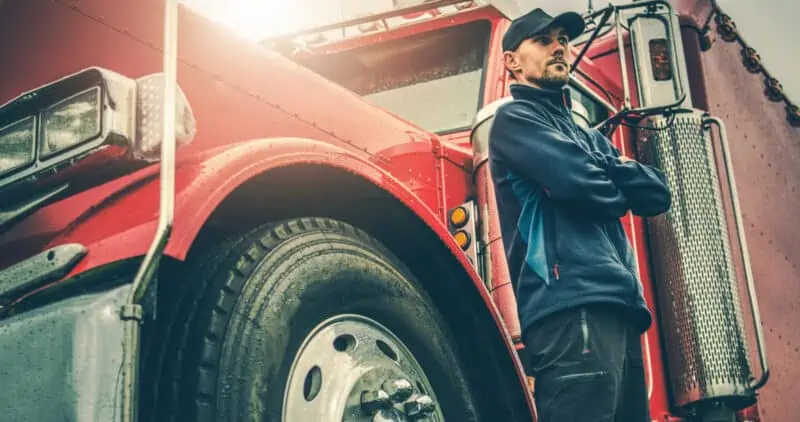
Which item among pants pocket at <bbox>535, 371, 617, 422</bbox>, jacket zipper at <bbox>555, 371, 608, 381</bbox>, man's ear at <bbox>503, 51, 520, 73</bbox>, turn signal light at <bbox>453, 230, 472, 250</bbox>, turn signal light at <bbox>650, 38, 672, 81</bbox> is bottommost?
pants pocket at <bbox>535, 371, 617, 422</bbox>

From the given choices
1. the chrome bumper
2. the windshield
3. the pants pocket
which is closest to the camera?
the chrome bumper

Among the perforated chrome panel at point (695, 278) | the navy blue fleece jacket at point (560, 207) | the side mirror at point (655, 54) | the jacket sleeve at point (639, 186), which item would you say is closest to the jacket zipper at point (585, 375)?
the navy blue fleece jacket at point (560, 207)

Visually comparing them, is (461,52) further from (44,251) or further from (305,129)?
(44,251)

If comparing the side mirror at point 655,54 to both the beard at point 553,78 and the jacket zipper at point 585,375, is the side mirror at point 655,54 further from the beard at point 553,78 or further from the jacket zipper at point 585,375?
the jacket zipper at point 585,375

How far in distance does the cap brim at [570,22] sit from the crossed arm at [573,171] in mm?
295

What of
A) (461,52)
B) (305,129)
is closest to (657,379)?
(461,52)

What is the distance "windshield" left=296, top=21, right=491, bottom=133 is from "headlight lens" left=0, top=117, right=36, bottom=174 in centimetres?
201

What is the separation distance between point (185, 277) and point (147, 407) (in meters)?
0.27

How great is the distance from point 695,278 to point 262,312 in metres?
2.29

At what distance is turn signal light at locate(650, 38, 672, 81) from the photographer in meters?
4.03

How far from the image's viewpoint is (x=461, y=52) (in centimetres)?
400

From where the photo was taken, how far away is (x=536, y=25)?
2.65 metres

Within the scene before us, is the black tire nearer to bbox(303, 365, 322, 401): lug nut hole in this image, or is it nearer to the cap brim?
bbox(303, 365, 322, 401): lug nut hole

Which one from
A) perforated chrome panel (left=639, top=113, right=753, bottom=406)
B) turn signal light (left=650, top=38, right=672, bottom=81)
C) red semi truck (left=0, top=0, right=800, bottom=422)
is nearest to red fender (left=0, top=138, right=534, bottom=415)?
red semi truck (left=0, top=0, right=800, bottom=422)
